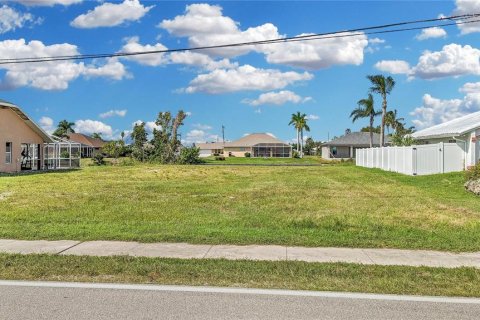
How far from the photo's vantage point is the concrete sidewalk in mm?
7977

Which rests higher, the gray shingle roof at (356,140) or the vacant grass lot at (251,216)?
the gray shingle roof at (356,140)

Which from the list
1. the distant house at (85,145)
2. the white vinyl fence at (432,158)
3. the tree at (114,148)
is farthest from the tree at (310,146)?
the white vinyl fence at (432,158)

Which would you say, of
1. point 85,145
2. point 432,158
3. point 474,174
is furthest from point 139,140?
point 474,174

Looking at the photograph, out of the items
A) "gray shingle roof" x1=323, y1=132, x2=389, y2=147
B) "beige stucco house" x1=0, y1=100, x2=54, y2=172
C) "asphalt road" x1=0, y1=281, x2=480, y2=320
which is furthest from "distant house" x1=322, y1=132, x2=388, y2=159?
"asphalt road" x1=0, y1=281, x2=480, y2=320

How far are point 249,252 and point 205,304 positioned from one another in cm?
289

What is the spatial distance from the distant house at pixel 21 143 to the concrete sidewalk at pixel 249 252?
25.6 meters

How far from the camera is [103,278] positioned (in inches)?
267

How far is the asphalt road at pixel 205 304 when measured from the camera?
17.4ft

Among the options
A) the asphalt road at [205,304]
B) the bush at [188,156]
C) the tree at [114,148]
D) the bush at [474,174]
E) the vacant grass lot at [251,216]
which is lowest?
the asphalt road at [205,304]

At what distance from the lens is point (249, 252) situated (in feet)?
27.9

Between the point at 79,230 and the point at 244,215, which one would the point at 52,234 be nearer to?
the point at 79,230

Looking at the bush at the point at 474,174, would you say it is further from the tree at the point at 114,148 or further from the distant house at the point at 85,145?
the distant house at the point at 85,145

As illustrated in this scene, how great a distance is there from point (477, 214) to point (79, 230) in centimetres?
1022

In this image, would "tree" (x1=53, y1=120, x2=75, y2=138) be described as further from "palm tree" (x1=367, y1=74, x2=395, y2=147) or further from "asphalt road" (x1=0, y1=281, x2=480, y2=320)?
"asphalt road" (x1=0, y1=281, x2=480, y2=320)
